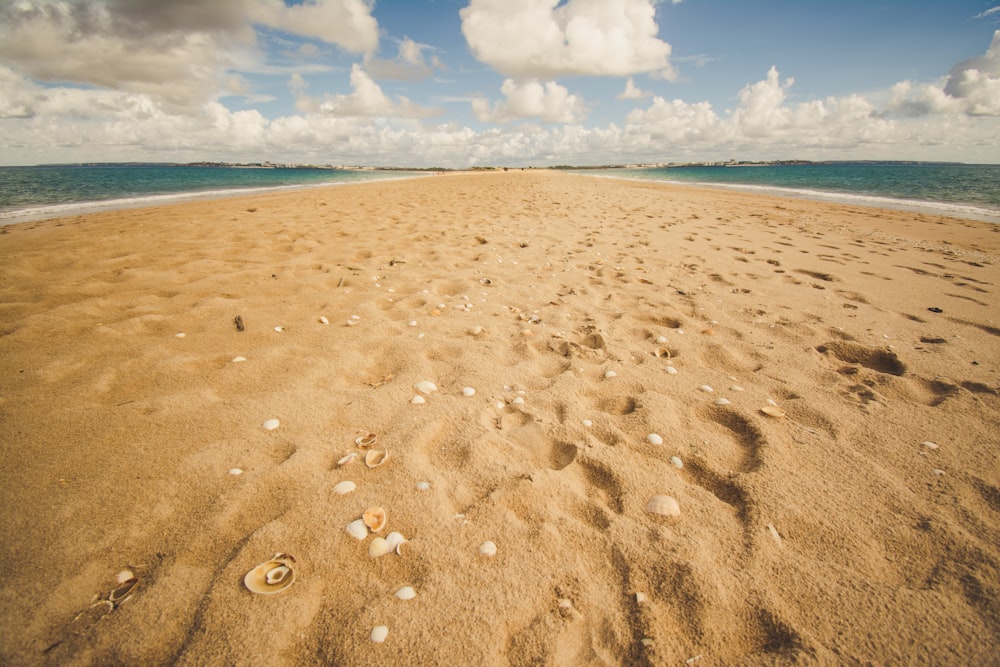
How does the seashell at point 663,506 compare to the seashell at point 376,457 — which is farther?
the seashell at point 376,457

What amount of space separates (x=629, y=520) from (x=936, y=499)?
5.17ft

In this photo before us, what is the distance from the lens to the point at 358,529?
1.75 metres

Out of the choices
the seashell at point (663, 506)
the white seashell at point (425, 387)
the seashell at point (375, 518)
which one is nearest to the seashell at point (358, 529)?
the seashell at point (375, 518)

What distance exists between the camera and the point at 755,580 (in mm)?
1584

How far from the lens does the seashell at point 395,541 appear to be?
5.54ft

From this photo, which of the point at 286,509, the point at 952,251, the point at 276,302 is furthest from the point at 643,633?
the point at 952,251

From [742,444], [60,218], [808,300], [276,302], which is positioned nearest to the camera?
[742,444]

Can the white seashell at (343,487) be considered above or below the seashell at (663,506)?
above

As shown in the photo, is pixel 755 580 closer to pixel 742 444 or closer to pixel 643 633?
pixel 643 633

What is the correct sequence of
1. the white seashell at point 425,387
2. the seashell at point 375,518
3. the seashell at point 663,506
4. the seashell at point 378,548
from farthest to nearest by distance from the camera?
the white seashell at point 425,387, the seashell at point 663,506, the seashell at point 375,518, the seashell at point 378,548

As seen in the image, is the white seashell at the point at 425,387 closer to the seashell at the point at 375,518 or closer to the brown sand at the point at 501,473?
the brown sand at the point at 501,473

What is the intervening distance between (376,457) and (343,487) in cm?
25

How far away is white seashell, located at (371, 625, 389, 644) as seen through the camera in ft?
4.46

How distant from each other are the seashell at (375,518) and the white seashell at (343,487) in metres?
0.17
